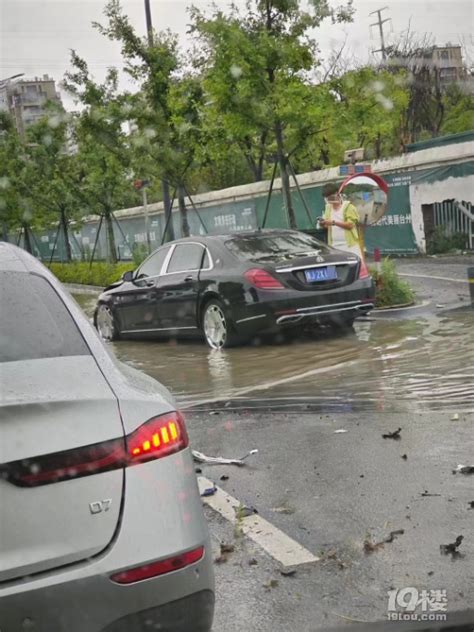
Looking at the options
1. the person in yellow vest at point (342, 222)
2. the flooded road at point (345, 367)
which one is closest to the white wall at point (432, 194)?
the person in yellow vest at point (342, 222)

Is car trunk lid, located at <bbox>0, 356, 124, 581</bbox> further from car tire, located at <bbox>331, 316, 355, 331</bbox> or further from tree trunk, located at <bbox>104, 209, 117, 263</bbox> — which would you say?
tree trunk, located at <bbox>104, 209, 117, 263</bbox>

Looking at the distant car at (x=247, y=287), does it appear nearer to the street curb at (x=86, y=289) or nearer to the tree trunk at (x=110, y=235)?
the street curb at (x=86, y=289)

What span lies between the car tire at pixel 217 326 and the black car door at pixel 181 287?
0.21 meters

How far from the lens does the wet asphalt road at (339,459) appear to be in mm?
3842

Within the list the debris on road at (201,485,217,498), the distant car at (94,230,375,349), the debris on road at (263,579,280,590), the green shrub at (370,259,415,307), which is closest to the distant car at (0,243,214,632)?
the debris on road at (263,579,280,590)

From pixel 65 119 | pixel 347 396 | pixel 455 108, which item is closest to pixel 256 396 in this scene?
pixel 347 396

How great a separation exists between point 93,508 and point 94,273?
2406 centimetres

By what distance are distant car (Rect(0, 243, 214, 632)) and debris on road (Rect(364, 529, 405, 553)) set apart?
1477 millimetres

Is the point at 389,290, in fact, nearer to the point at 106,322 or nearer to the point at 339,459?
the point at 106,322

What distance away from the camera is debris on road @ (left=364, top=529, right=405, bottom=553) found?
4.27 m

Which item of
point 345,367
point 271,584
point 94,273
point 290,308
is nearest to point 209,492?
point 271,584

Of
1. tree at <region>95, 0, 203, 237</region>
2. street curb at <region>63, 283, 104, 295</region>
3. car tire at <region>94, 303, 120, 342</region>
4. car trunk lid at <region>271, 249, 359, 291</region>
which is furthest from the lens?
street curb at <region>63, 283, 104, 295</region>

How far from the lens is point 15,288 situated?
3.42 metres

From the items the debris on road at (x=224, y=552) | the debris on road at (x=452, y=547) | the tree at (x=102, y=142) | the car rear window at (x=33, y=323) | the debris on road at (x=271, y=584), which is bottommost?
the debris on road at (x=452, y=547)
